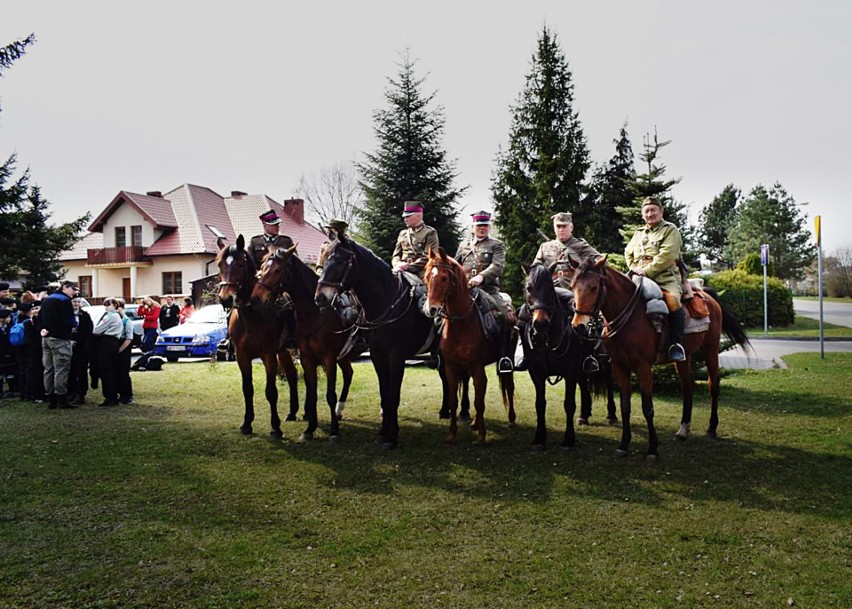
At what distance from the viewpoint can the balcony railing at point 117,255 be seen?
39.8 metres

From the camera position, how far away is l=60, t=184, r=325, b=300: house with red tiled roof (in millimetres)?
39156

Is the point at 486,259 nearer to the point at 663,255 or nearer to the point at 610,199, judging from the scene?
the point at 663,255

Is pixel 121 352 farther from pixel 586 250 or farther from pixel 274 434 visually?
pixel 586 250

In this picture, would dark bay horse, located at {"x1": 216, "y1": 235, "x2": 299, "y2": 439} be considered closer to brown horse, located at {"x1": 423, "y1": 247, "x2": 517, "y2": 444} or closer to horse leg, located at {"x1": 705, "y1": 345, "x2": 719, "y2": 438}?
brown horse, located at {"x1": 423, "y1": 247, "x2": 517, "y2": 444}

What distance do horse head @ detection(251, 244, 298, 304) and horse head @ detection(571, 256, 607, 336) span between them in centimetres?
343

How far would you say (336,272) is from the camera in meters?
7.46

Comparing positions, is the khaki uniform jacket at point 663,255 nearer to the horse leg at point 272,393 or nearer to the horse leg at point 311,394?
the horse leg at point 311,394

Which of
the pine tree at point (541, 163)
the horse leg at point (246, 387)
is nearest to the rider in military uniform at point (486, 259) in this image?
the horse leg at point (246, 387)

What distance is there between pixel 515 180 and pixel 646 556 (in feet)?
88.9

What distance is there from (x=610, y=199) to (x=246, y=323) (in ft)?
83.4

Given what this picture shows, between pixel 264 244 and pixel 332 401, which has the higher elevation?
pixel 264 244

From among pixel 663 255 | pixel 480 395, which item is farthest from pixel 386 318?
pixel 663 255

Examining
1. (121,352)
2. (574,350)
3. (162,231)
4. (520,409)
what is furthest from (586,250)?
(162,231)

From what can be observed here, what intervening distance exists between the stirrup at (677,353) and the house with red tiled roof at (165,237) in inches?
1276
